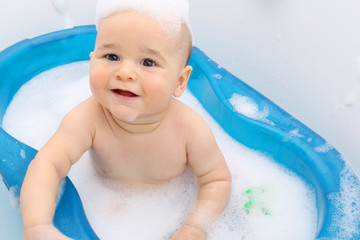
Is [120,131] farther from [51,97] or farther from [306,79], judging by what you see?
[306,79]

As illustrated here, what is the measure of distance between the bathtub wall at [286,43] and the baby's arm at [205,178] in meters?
0.59

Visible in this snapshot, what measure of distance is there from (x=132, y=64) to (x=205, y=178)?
0.42 m

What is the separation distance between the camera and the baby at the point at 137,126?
3.20ft

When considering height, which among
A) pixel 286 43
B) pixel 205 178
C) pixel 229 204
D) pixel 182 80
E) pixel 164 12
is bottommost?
pixel 229 204

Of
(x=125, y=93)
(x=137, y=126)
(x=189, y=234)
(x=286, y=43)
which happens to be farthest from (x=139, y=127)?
(x=286, y=43)

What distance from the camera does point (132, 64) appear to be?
0.97 metres

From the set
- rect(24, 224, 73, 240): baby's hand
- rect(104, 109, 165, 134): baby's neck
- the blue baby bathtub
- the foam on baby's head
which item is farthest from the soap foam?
rect(24, 224, 73, 240): baby's hand

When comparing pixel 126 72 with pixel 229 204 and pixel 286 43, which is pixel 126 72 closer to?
pixel 229 204

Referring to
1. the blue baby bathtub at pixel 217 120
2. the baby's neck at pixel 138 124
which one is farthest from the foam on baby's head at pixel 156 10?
the blue baby bathtub at pixel 217 120

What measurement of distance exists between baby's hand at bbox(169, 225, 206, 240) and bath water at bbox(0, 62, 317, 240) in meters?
0.09

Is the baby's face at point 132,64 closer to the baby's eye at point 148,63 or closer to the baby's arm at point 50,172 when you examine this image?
the baby's eye at point 148,63

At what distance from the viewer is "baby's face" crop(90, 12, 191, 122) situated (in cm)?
96

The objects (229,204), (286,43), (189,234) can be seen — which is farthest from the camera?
(286,43)

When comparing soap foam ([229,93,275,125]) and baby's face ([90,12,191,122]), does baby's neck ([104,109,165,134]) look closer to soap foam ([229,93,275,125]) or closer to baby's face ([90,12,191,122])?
baby's face ([90,12,191,122])
